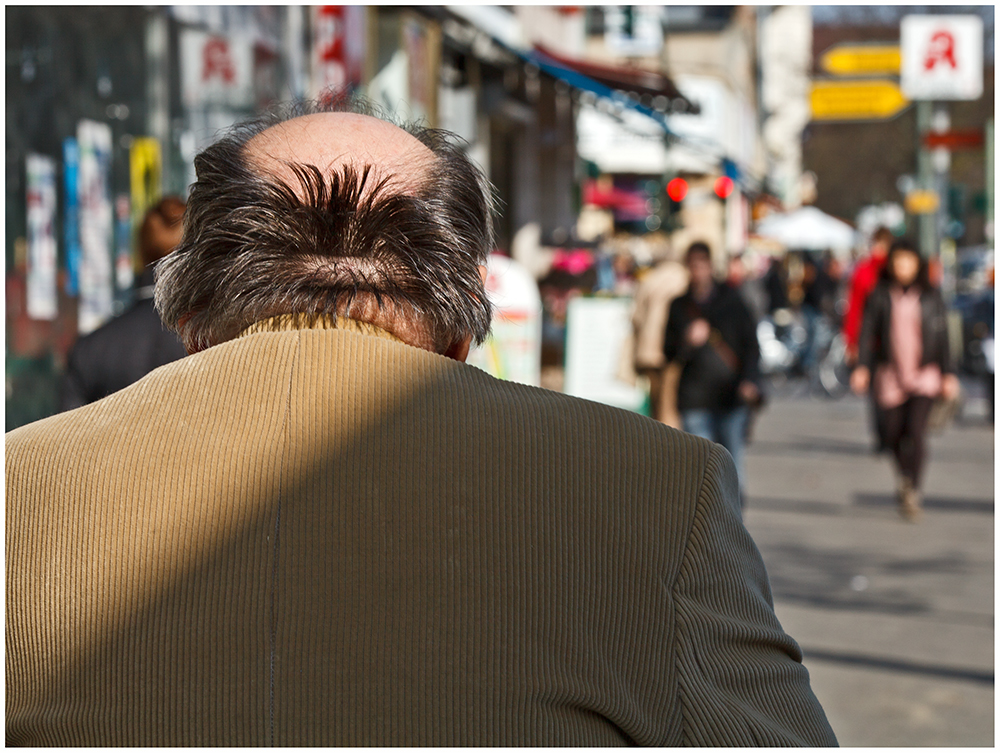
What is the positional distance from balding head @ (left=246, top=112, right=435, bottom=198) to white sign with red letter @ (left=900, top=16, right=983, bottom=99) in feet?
41.0

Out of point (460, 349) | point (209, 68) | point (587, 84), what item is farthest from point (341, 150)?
point (587, 84)

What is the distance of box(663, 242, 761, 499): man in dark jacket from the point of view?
8.34 m

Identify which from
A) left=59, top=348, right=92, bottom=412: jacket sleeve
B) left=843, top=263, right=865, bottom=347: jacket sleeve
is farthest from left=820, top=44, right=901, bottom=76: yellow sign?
left=59, top=348, right=92, bottom=412: jacket sleeve

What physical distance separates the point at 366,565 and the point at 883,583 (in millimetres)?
5945

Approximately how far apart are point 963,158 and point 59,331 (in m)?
30.5

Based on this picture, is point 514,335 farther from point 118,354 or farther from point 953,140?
point 118,354

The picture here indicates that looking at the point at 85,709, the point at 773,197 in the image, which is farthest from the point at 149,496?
the point at 773,197

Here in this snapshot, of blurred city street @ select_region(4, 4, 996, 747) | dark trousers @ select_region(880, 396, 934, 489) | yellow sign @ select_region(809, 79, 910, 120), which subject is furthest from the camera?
yellow sign @ select_region(809, 79, 910, 120)

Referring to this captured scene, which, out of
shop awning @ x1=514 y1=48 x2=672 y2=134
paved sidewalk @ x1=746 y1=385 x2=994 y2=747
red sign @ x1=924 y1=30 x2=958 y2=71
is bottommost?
paved sidewalk @ x1=746 y1=385 x2=994 y2=747

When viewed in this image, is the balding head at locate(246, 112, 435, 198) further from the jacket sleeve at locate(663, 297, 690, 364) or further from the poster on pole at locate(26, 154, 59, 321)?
the jacket sleeve at locate(663, 297, 690, 364)

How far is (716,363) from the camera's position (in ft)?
27.4

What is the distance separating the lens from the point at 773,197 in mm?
42719

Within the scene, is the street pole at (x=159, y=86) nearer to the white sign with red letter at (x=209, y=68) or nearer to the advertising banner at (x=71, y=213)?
the white sign with red letter at (x=209, y=68)

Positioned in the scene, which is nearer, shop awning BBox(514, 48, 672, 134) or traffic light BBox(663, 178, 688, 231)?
shop awning BBox(514, 48, 672, 134)
